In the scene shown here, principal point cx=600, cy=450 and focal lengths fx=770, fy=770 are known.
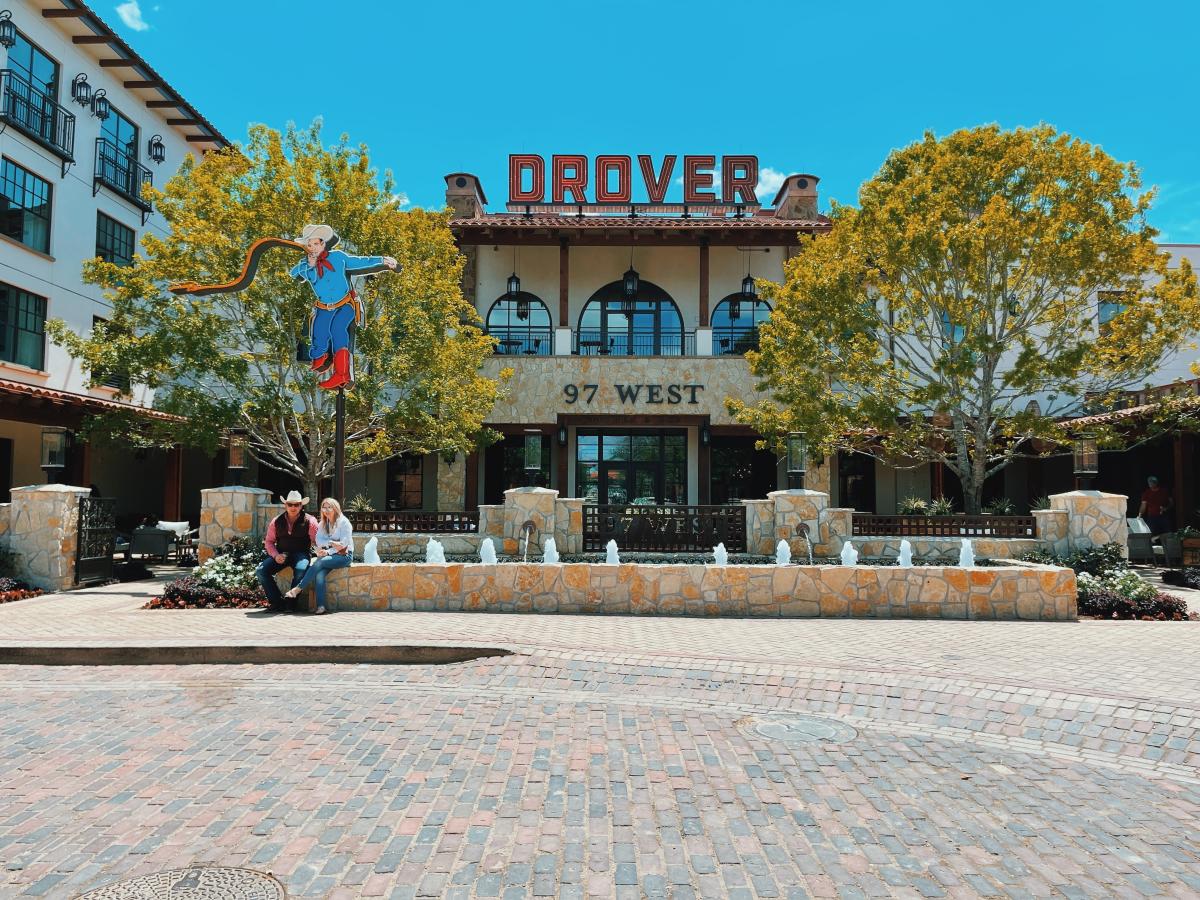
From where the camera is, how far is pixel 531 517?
12938 millimetres

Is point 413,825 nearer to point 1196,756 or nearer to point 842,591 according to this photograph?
point 1196,756

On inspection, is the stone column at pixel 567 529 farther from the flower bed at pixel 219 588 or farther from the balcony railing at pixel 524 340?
the balcony railing at pixel 524 340

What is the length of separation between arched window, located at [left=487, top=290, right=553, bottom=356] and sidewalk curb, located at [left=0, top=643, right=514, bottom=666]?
15949 mm

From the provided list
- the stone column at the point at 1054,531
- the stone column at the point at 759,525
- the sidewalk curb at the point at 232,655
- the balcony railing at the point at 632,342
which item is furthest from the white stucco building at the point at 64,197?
the stone column at the point at 1054,531

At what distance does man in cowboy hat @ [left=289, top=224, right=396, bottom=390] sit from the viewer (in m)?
11.2

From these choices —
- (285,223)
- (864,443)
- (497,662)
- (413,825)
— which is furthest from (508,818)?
(864,443)

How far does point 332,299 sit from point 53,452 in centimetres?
524

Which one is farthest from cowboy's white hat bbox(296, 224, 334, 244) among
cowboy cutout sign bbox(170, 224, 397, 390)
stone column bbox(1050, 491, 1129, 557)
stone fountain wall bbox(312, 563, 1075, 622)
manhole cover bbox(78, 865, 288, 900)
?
stone column bbox(1050, 491, 1129, 557)

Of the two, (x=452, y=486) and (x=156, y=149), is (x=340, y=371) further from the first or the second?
(x=156, y=149)

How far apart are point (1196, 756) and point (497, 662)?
17.6 feet

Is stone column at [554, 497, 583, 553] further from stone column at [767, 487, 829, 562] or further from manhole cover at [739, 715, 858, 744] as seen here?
manhole cover at [739, 715, 858, 744]

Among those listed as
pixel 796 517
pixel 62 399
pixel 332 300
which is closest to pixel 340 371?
pixel 332 300

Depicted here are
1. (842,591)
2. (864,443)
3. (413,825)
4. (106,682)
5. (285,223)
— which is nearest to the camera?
(413,825)

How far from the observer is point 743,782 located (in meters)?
4.48
